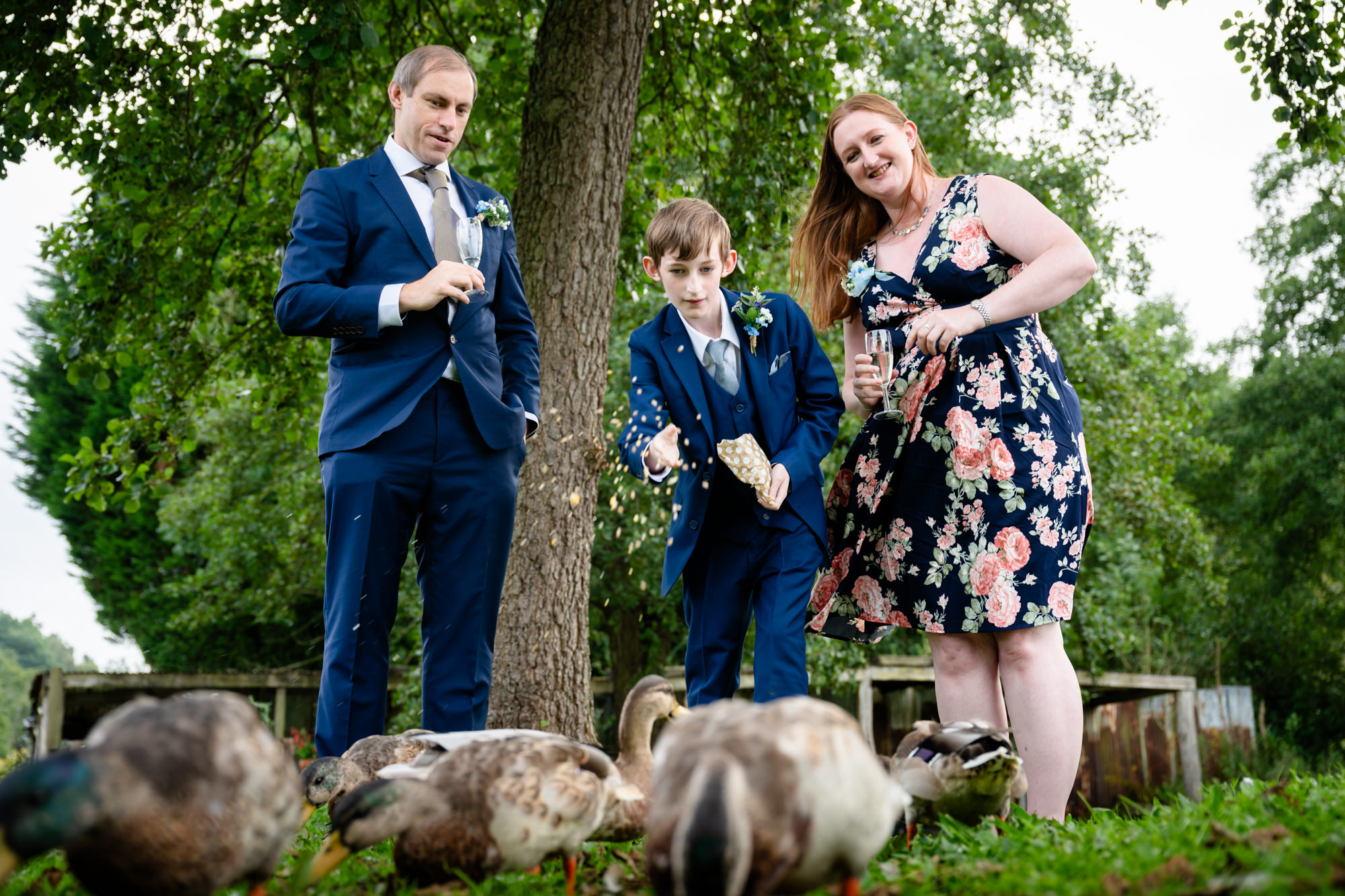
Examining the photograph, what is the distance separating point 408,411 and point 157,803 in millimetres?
1959

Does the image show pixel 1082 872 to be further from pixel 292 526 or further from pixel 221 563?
pixel 221 563

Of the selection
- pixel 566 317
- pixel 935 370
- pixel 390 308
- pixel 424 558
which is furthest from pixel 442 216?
pixel 935 370

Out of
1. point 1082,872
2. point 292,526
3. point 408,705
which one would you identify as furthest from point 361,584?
point 292,526

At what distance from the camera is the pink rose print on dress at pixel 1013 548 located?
3598 millimetres

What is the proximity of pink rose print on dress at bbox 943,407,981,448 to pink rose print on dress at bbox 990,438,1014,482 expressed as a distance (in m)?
0.06

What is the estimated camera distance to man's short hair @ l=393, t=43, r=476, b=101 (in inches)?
157

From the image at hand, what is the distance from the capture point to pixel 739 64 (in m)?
8.30

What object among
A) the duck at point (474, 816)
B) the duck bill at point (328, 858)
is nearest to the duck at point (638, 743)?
the duck at point (474, 816)

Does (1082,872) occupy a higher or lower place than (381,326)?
lower

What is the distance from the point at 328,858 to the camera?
8.14ft

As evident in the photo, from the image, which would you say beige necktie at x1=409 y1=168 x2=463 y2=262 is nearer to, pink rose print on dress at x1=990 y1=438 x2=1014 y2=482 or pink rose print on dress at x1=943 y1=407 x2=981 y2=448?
pink rose print on dress at x1=943 y1=407 x2=981 y2=448

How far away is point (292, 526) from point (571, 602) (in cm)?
984

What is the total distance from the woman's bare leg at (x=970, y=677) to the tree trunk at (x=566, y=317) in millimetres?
2427

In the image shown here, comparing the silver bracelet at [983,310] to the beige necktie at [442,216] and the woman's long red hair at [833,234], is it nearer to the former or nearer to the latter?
the woman's long red hair at [833,234]
